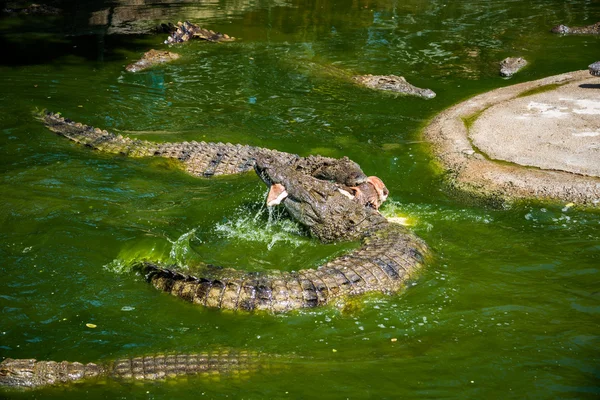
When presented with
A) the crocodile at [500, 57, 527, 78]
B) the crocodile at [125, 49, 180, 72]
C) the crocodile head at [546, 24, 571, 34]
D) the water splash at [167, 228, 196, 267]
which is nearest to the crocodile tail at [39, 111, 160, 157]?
the water splash at [167, 228, 196, 267]

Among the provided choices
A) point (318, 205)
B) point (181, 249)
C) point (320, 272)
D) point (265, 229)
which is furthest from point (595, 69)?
point (181, 249)

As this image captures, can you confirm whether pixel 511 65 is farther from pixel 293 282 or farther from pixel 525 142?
pixel 293 282

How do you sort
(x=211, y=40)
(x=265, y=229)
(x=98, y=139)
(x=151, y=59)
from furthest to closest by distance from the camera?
(x=211, y=40), (x=151, y=59), (x=98, y=139), (x=265, y=229)

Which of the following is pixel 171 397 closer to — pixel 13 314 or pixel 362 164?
pixel 13 314

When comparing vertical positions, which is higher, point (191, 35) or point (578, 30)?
point (578, 30)

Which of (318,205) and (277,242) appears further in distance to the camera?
(277,242)

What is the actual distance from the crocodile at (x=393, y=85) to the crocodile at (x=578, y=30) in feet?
19.2

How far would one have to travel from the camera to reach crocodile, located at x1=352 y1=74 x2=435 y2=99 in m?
11.3

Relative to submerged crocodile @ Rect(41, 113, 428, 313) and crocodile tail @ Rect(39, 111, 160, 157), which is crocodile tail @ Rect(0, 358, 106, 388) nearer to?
submerged crocodile @ Rect(41, 113, 428, 313)

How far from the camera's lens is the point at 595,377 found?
4.37 metres

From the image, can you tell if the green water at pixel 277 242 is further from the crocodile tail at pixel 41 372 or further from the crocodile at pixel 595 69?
the crocodile at pixel 595 69

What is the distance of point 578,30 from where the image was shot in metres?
15.5

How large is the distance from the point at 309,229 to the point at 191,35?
35.2 ft

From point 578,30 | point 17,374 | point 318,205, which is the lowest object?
point 17,374
